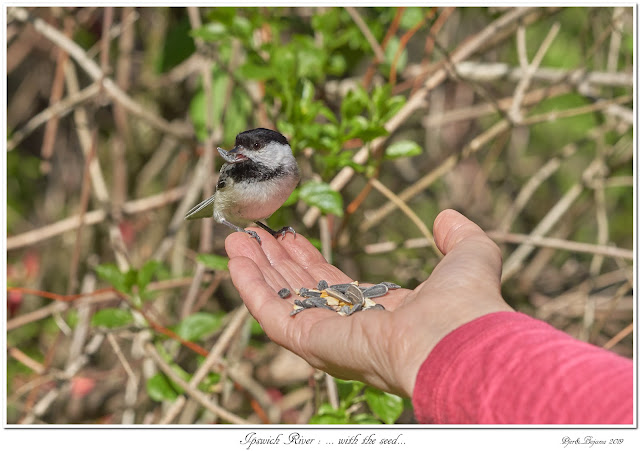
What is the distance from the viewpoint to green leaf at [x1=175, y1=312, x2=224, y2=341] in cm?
215

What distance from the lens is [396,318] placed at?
1453 millimetres

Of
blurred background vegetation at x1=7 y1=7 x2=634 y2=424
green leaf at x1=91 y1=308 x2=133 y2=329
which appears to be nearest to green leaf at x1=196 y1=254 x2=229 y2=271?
blurred background vegetation at x1=7 y1=7 x2=634 y2=424

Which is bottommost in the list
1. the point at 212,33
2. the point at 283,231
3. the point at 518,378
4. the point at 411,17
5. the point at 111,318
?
the point at 518,378

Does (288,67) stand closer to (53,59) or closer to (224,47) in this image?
(224,47)

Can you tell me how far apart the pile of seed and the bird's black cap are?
464 millimetres

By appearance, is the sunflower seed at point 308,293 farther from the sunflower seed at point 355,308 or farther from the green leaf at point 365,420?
the green leaf at point 365,420


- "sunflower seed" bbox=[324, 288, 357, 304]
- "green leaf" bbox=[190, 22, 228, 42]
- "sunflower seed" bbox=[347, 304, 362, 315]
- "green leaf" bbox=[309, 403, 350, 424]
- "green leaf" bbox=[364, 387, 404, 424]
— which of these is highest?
"green leaf" bbox=[190, 22, 228, 42]

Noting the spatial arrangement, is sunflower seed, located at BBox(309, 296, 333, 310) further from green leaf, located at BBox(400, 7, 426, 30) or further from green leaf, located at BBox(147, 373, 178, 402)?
green leaf, located at BBox(400, 7, 426, 30)

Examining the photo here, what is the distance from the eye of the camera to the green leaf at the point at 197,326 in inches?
84.5

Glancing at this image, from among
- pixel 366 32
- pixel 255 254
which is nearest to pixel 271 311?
pixel 255 254

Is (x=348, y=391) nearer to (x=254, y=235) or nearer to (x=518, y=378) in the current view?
(x=254, y=235)

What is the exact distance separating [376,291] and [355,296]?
94mm
